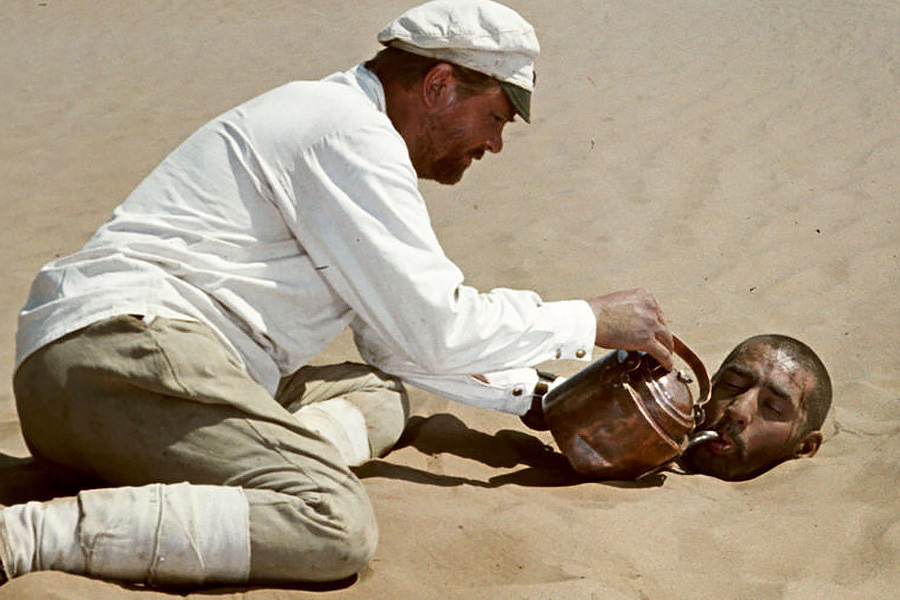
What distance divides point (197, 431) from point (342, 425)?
816mm

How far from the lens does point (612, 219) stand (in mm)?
A: 6594

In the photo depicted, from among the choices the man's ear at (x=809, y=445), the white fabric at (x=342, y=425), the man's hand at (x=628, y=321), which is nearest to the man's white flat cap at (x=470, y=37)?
the man's hand at (x=628, y=321)

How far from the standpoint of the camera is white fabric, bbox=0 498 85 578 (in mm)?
2629

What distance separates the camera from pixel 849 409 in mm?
4547

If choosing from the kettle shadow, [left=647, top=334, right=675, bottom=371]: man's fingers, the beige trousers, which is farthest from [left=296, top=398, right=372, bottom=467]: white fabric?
[left=647, top=334, right=675, bottom=371]: man's fingers

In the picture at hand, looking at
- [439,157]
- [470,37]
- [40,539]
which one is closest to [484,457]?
[439,157]

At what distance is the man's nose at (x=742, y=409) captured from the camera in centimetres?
404

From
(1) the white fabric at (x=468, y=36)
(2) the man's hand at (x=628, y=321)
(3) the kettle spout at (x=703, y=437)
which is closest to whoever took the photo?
(1) the white fabric at (x=468, y=36)

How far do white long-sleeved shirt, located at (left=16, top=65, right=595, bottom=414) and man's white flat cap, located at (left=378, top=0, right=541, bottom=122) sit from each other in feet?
0.81

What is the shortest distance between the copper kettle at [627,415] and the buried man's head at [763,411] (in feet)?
0.93

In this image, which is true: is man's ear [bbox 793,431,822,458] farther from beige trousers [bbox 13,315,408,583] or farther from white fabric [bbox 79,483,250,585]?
white fabric [bbox 79,483,250,585]

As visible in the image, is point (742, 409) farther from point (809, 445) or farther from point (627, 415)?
point (627, 415)

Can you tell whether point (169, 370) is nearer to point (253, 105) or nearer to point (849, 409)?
point (253, 105)

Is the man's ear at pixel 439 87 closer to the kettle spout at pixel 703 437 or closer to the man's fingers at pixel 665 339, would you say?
the man's fingers at pixel 665 339
